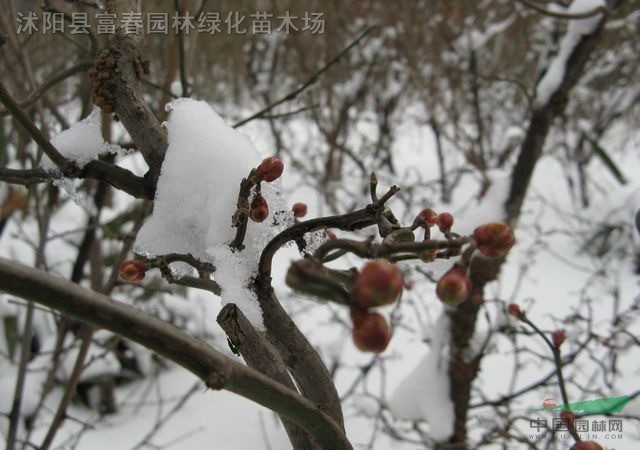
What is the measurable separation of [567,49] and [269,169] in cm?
154

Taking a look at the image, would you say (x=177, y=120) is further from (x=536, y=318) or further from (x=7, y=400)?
(x=536, y=318)

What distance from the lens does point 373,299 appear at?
369mm

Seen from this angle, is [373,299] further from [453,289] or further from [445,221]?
[445,221]

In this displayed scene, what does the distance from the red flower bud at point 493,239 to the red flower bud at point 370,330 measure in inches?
5.6

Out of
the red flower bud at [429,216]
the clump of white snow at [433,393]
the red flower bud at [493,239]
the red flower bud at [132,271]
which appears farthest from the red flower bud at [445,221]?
the clump of white snow at [433,393]

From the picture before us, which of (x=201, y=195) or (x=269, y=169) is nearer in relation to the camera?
(x=269, y=169)

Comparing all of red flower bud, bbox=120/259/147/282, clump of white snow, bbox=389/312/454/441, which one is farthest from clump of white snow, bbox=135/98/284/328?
clump of white snow, bbox=389/312/454/441

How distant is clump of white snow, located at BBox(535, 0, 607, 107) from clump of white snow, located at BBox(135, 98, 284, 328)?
1337 millimetres

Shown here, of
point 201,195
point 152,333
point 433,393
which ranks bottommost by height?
point 152,333

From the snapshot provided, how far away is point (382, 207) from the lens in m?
0.50

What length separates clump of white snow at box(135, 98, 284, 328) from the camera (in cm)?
63

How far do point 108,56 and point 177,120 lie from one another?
122mm

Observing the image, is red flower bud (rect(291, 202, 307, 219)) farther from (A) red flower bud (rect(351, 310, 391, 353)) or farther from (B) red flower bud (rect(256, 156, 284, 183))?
(A) red flower bud (rect(351, 310, 391, 353))

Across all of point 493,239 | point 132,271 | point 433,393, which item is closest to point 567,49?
point 433,393
